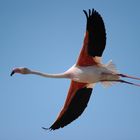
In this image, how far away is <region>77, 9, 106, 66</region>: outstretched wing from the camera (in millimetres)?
18031

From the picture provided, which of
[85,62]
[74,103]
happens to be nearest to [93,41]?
[85,62]

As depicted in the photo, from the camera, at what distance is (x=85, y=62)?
740 inches

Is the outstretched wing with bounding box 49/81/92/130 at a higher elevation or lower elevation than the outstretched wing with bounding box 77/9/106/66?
lower

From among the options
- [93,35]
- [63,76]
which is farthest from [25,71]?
[93,35]

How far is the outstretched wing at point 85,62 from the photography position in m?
18.1

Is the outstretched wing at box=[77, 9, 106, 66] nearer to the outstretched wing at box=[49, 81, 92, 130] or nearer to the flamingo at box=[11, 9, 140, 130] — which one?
the flamingo at box=[11, 9, 140, 130]

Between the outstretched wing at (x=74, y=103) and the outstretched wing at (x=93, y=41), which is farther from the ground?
the outstretched wing at (x=93, y=41)

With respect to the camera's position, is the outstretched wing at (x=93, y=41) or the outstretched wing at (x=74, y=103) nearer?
the outstretched wing at (x=93, y=41)

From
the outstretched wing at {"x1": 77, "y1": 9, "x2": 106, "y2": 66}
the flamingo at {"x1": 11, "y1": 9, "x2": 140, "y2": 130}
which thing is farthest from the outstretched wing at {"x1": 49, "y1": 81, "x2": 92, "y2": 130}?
the outstretched wing at {"x1": 77, "y1": 9, "x2": 106, "y2": 66}

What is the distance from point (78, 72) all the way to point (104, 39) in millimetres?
1321

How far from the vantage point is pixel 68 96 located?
65.3 feet

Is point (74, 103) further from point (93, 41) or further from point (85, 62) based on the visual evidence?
point (93, 41)

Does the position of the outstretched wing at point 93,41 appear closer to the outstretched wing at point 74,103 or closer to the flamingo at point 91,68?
the flamingo at point 91,68

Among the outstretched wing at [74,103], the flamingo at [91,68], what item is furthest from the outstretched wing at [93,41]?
the outstretched wing at [74,103]
